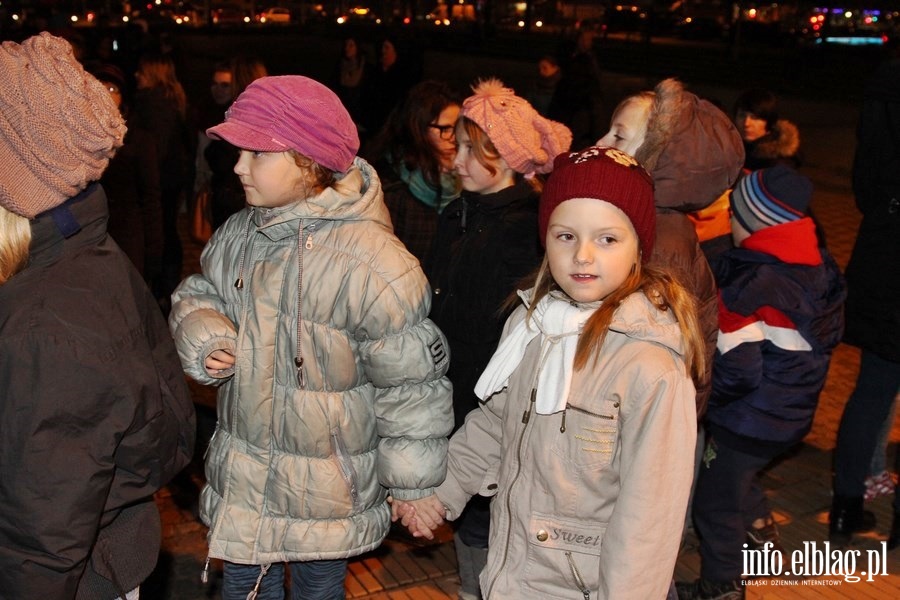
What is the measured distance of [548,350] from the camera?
266cm

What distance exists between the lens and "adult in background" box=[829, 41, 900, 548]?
4.36 m

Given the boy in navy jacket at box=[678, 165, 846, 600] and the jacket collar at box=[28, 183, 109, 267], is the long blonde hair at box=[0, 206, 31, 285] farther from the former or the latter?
the boy in navy jacket at box=[678, 165, 846, 600]

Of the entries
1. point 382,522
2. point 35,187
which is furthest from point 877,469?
point 35,187

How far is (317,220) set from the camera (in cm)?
287

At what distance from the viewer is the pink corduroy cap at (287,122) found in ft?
9.17

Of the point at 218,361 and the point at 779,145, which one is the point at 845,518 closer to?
the point at 779,145

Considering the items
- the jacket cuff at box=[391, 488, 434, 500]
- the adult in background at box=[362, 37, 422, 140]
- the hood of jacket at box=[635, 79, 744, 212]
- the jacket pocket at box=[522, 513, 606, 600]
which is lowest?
the adult in background at box=[362, 37, 422, 140]

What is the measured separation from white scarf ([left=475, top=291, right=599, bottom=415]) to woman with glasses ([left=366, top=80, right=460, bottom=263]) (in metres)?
2.01

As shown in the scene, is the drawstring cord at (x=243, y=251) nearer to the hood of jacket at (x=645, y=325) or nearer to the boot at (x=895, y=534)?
the hood of jacket at (x=645, y=325)

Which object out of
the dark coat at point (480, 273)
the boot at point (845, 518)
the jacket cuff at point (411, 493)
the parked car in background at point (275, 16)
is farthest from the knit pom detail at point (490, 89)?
the parked car in background at point (275, 16)

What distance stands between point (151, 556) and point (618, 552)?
3.92ft

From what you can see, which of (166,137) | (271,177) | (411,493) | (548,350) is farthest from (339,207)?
(166,137)

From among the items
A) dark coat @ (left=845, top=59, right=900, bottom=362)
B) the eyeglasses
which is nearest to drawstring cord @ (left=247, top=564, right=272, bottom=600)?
the eyeglasses

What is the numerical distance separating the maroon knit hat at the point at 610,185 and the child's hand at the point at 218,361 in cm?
100
